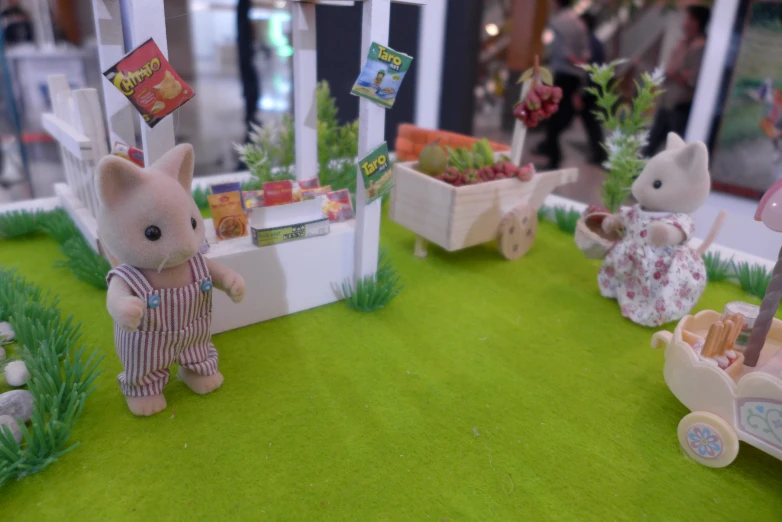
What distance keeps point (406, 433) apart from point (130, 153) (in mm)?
1525

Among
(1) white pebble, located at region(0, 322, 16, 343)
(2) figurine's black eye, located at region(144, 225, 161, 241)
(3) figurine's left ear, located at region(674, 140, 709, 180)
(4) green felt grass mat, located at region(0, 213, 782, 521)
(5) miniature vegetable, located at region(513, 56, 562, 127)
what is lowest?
(4) green felt grass mat, located at region(0, 213, 782, 521)

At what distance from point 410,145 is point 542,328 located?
7.08 ft

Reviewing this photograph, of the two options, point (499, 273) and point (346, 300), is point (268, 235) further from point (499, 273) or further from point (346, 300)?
point (499, 273)

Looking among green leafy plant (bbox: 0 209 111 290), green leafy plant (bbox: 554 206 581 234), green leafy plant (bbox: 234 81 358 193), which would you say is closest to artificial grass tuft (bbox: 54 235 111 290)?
green leafy plant (bbox: 0 209 111 290)

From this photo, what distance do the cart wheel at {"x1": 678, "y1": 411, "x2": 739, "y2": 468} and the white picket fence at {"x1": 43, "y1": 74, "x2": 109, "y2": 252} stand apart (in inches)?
98.6

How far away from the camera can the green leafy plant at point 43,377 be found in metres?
1.45

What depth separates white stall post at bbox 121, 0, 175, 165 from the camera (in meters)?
1.67

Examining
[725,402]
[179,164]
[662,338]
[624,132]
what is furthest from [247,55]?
[725,402]

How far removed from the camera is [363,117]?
2127 mm

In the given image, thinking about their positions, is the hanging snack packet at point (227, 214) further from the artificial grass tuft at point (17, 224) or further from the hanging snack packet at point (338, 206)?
the artificial grass tuft at point (17, 224)

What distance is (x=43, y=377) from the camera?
1.65 m

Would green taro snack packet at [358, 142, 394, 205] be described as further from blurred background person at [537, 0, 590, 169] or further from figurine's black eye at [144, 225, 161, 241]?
blurred background person at [537, 0, 590, 169]

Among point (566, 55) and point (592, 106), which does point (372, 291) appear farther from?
point (592, 106)

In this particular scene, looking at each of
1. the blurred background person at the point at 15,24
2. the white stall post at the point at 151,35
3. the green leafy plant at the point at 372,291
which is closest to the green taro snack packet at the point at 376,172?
the green leafy plant at the point at 372,291
